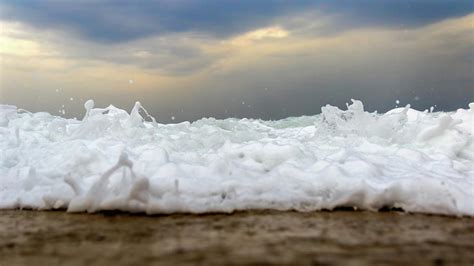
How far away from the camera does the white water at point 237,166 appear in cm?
332

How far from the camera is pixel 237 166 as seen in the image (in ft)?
12.9

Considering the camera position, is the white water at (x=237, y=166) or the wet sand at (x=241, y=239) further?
the white water at (x=237, y=166)

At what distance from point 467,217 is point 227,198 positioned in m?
1.41

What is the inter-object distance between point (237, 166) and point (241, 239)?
1511 mm

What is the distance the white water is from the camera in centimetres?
332

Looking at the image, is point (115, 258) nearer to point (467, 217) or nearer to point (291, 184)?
point (291, 184)

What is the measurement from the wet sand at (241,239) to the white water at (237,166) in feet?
→ 0.65

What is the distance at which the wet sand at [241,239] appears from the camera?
213 cm

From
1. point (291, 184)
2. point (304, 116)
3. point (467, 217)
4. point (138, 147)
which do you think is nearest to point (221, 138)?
point (138, 147)

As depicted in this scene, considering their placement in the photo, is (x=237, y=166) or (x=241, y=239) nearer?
(x=241, y=239)

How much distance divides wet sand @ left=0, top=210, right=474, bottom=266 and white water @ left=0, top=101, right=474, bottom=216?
20 centimetres

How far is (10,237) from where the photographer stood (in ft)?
9.07

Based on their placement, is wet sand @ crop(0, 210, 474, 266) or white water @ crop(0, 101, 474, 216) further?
white water @ crop(0, 101, 474, 216)

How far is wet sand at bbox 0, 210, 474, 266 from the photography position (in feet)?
6.98
